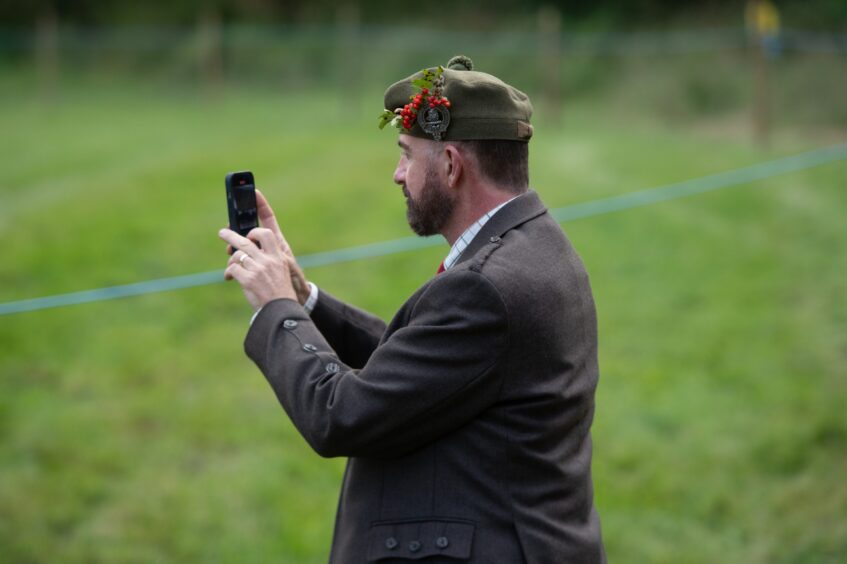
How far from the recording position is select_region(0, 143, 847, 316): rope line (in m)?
7.65

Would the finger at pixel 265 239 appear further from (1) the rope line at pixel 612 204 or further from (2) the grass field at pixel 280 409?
(1) the rope line at pixel 612 204

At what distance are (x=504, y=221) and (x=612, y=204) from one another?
7904 millimetres

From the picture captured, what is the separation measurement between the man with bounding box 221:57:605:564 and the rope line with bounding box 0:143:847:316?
4.09 m

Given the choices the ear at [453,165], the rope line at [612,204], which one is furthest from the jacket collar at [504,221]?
the rope line at [612,204]

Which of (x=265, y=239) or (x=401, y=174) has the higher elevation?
(x=401, y=174)

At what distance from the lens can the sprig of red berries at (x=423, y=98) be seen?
89.8 inches

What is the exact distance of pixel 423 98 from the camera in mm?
2291

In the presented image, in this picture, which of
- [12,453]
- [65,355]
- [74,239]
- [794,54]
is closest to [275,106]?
[794,54]

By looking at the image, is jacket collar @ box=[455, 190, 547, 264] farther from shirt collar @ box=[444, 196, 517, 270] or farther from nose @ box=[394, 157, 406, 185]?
nose @ box=[394, 157, 406, 185]

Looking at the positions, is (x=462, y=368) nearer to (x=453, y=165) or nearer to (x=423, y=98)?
(x=453, y=165)

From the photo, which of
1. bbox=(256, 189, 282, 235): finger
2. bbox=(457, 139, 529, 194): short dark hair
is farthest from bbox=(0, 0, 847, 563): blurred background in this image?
bbox=(457, 139, 529, 194): short dark hair

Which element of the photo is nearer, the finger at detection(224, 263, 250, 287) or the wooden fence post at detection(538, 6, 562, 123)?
the finger at detection(224, 263, 250, 287)

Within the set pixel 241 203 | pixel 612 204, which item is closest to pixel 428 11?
pixel 612 204

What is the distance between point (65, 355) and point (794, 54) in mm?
14164
